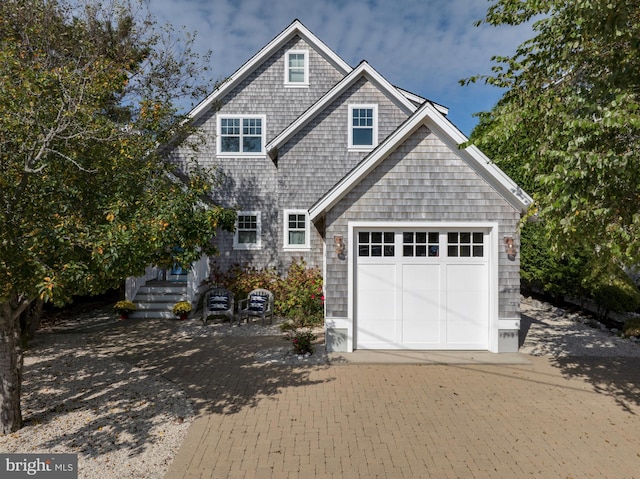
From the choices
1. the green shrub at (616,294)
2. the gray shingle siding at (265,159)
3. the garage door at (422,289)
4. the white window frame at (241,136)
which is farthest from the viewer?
the white window frame at (241,136)

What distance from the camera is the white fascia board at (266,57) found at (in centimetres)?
1470

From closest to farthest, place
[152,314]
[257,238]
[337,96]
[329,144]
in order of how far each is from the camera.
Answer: [152,314]
[337,96]
[329,144]
[257,238]

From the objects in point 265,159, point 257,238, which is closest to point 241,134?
point 265,159

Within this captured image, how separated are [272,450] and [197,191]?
4348 mm

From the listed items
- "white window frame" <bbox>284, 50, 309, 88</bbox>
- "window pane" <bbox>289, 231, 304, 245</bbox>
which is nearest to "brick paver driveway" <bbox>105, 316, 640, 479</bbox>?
"window pane" <bbox>289, 231, 304, 245</bbox>

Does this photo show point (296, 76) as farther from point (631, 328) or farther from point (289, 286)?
point (631, 328)

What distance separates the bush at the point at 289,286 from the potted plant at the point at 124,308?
3.19m

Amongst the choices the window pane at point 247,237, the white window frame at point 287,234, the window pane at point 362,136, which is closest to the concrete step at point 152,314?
the window pane at point 247,237

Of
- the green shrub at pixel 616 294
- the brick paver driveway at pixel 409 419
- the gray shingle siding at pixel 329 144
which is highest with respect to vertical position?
the gray shingle siding at pixel 329 144

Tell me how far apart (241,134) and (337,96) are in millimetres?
4224

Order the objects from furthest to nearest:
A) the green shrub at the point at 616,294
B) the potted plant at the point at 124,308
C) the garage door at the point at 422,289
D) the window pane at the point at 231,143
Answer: the window pane at the point at 231,143 → the potted plant at the point at 124,308 → the green shrub at the point at 616,294 → the garage door at the point at 422,289

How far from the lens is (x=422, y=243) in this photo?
9.02 metres

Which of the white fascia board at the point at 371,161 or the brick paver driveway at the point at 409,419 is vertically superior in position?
the white fascia board at the point at 371,161

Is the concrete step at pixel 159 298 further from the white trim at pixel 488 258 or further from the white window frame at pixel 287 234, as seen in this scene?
the white trim at pixel 488 258
